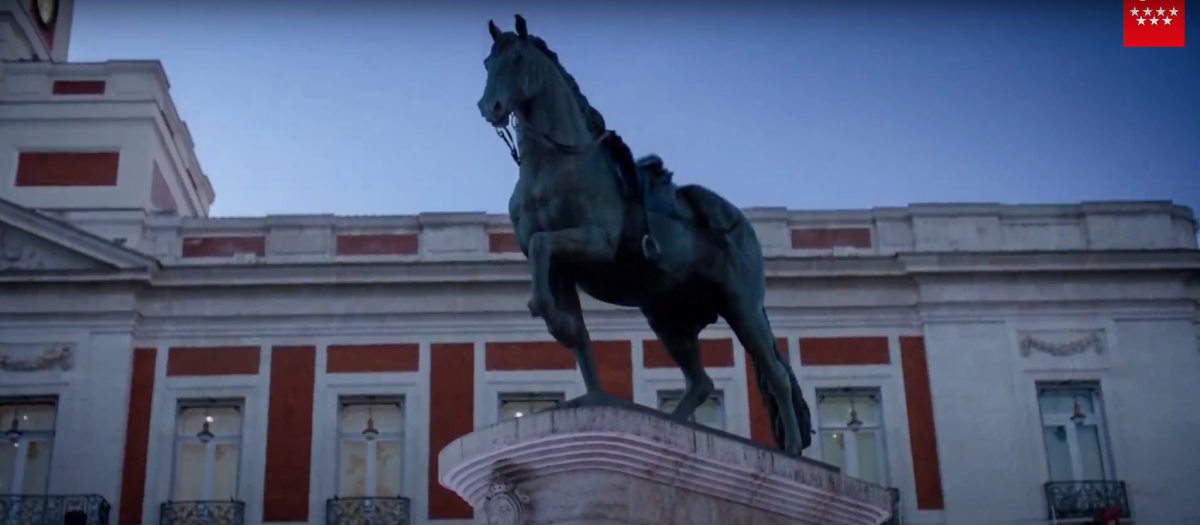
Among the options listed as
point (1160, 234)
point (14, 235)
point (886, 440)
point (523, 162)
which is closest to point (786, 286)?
point (886, 440)

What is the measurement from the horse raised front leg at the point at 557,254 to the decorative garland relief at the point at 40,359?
1675cm

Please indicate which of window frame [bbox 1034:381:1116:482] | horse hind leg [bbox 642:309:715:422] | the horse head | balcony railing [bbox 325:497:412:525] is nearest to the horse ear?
the horse head

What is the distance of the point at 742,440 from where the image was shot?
7.83m

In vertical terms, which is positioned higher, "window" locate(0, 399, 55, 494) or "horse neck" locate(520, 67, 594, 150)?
"window" locate(0, 399, 55, 494)

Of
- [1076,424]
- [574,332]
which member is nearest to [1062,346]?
[1076,424]

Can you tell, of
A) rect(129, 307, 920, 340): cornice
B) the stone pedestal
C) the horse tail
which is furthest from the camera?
rect(129, 307, 920, 340): cornice

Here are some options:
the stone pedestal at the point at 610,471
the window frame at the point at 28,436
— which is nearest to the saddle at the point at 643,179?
the stone pedestal at the point at 610,471

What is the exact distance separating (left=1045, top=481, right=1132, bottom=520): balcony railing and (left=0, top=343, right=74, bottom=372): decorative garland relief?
13961mm

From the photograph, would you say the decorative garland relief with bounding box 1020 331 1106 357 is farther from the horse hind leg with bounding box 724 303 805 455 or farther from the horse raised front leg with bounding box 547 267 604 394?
the horse raised front leg with bounding box 547 267 604 394

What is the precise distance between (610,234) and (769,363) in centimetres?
131

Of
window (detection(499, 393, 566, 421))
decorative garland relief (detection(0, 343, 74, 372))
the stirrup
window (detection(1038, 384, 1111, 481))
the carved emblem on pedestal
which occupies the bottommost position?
the carved emblem on pedestal

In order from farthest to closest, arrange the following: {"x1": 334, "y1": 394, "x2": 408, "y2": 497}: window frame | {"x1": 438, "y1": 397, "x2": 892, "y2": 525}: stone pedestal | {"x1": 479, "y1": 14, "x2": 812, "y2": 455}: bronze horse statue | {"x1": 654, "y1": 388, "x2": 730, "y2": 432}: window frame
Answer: {"x1": 654, "y1": 388, "x2": 730, "y2": 432}: window frame → {"x1": 334, "y1": 394, "x2": 408, "y2": 497}: window frame → {"x1": 479, "y1": 14, "x2": 812, "y2": 455}: bronze horse statue → {"x1": 438, "y1": 397, "x2": 892, "y2": 525}: stone pedestal

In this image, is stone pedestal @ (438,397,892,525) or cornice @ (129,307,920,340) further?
cornice @ (129,307,920,340)

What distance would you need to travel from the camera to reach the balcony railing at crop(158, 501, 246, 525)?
22.2 metres
